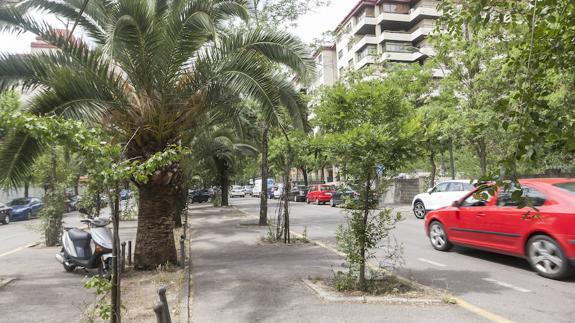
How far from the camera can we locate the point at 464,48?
19266 mm

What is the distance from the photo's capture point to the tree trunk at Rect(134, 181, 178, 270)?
8266 mm

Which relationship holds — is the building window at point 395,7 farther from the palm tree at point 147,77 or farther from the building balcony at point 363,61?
the palm tree at point 147,77

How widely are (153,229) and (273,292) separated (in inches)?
124

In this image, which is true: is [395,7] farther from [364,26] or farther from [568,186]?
[568,186]

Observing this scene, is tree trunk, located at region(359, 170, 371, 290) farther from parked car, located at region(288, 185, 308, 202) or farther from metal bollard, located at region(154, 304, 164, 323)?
parked car, located at region(288, 185, 308, 202)

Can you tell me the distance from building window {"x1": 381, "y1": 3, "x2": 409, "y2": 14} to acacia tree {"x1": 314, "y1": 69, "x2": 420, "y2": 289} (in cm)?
5109

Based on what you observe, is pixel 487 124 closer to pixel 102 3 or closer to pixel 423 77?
pixel 102 3

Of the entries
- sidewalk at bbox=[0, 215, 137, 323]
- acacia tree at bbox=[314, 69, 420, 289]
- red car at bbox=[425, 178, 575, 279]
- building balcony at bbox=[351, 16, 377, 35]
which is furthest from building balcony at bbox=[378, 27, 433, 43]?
sidewalk at bbox=[0, 215, 137, 323]

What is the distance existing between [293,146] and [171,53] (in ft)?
15.1

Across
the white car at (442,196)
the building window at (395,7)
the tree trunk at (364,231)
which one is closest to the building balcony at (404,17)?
the building window at (395,7)

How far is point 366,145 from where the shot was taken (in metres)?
5.90

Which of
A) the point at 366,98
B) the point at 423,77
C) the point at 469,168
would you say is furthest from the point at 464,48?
the point at 469,168

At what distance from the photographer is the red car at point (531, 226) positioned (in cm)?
650

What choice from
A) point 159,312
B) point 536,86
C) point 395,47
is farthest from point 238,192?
point 536,86
